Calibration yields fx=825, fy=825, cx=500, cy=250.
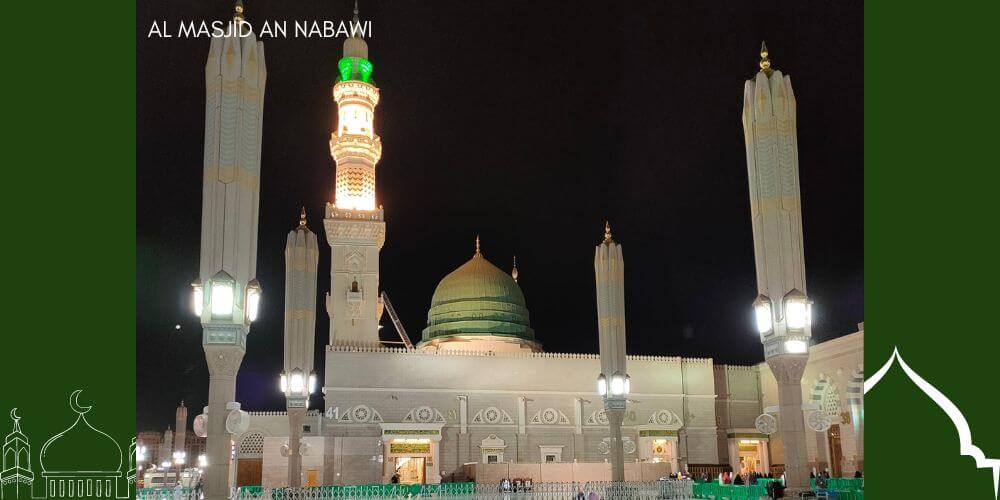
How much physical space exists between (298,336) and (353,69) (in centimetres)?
2125

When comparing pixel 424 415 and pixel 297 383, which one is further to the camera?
pixel 424 415

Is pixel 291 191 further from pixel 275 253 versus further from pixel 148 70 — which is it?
pixel 148 70

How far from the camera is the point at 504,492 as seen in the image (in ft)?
74.2

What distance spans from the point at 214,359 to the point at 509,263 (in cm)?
3876

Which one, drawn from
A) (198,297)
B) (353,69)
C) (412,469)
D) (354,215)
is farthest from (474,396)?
(198,297)

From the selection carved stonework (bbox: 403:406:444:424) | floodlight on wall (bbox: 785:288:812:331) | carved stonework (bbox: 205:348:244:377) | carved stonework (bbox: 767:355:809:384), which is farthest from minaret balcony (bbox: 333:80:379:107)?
carved stonework (bbox: 767:355:809:384)

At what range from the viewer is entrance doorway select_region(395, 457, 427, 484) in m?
35.2

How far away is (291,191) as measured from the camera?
35188 millimetres

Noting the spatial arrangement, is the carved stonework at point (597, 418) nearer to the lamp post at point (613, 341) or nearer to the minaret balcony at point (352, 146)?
the lamp post at point (613, 341)

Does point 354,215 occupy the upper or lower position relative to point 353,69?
lower

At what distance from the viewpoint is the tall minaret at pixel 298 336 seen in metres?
24.0

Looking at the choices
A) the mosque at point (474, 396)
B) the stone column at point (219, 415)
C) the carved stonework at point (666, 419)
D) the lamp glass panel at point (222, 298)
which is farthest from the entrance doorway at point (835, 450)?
the lamp glass panel at point (222, 298)
